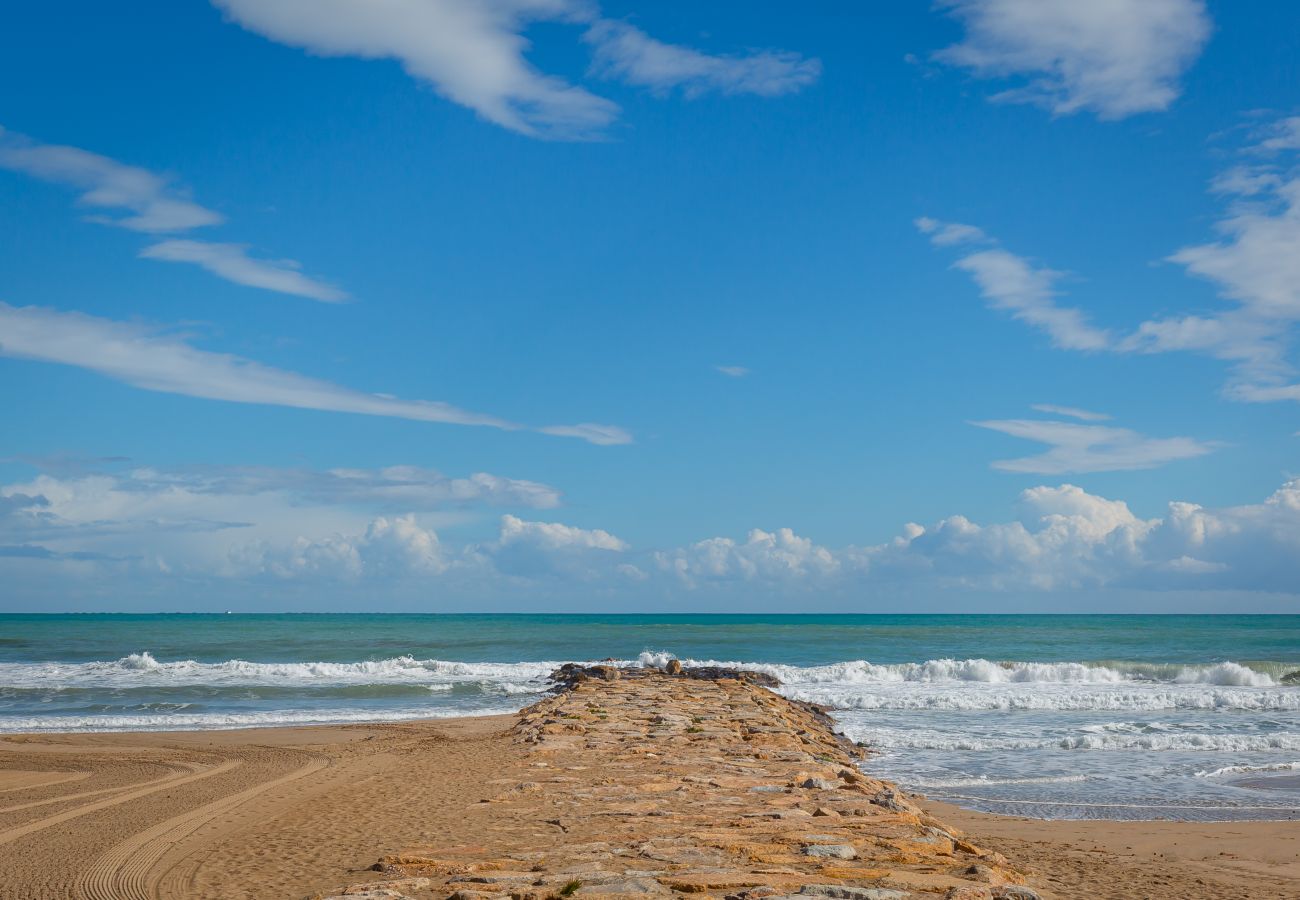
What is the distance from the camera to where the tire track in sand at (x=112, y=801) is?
8.09m

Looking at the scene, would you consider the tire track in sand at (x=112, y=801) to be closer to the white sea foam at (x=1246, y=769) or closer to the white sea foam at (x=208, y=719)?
the white sea foam at (x=208, y=719)

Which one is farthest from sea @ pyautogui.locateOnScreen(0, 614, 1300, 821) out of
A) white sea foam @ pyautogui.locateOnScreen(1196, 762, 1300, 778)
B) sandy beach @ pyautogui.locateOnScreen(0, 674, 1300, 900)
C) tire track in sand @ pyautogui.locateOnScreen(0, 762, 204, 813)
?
tire track in sand @ pyautogui.locateOnScreen(0, 762, 204, 813)

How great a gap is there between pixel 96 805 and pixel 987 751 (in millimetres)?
12334

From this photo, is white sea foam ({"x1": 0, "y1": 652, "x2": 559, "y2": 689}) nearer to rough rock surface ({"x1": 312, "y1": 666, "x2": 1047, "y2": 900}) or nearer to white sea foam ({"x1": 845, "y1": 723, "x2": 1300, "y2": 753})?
white sea foam ({"x1": 845, "y1": 723, "x2": 1300, "y2": 753})

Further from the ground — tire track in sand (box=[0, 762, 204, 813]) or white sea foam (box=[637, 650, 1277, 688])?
tire track in sand (box=[0, 762, 204, 813])

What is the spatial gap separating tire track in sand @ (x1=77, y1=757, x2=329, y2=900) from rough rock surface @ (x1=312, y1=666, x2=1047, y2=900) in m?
1.50

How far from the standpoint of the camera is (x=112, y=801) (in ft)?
32.5

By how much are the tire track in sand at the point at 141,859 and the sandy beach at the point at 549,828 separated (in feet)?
0.08

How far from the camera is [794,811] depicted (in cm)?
765

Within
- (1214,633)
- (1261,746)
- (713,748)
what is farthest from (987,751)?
(1214,633)

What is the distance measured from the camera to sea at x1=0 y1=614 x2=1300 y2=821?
42.2 feet

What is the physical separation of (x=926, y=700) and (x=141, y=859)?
64.8ft

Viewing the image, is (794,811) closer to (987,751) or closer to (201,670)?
(987,751)

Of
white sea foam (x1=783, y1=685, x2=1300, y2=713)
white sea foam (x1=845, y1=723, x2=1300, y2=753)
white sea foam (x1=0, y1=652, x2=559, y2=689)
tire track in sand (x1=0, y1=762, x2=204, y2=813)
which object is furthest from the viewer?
white sea foam (x1=0, y1=652, x2=559, y2=689)
